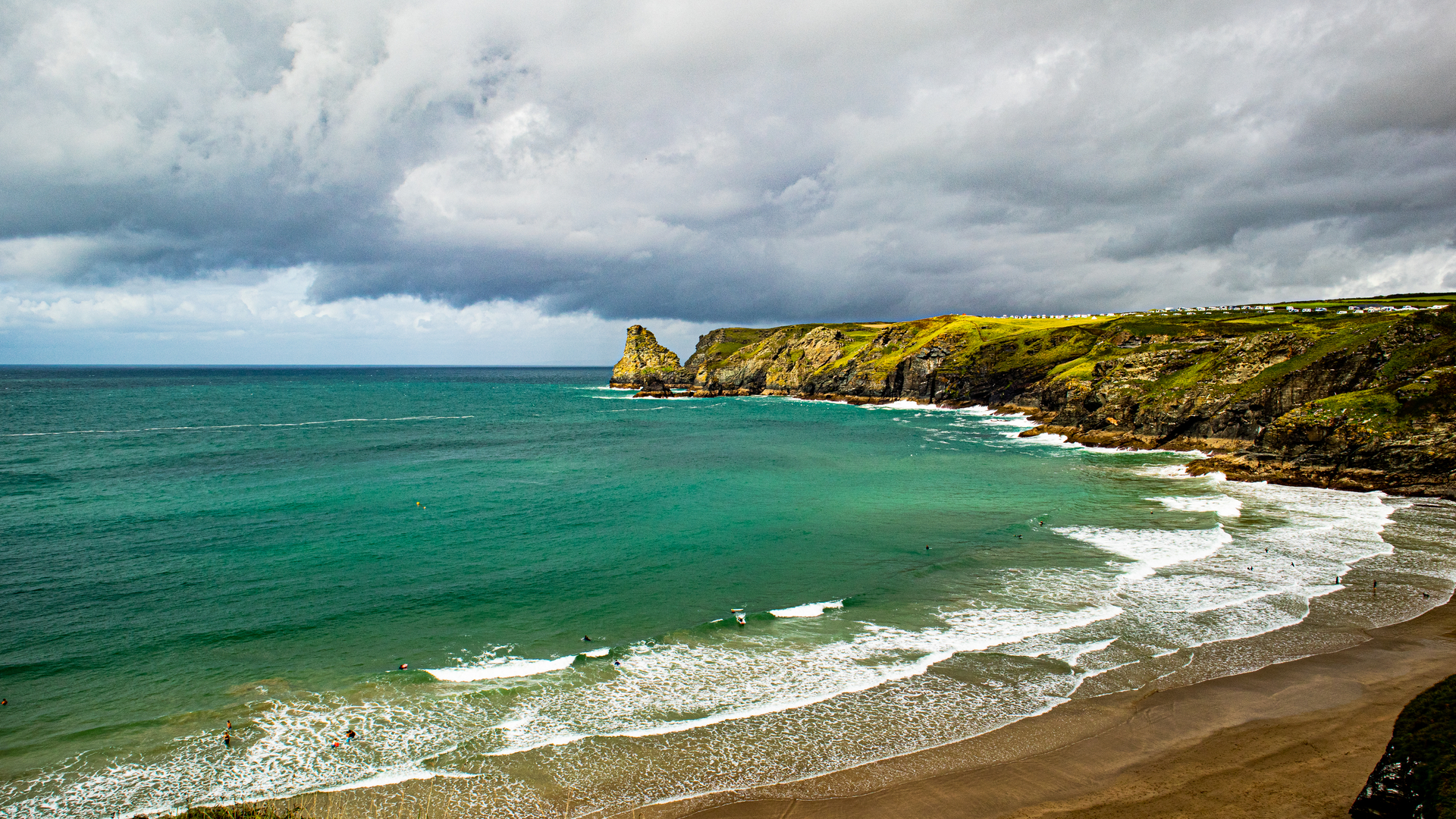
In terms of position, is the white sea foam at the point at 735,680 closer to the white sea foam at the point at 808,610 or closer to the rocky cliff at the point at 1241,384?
the white sea foam at the point at 808,610

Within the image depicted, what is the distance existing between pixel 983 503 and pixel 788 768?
33.8 m

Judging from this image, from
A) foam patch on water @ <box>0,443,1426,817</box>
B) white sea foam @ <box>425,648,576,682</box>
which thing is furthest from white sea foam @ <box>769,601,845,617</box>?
white sea foam @ <box>425,648,576,682</box>

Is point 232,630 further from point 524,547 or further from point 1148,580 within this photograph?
point 1148,580

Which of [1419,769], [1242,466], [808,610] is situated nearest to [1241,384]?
[1242,466]

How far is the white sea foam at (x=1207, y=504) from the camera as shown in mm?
41875

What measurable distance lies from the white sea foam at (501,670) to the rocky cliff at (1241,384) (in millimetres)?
54870

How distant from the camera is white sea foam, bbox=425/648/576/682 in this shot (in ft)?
70.9

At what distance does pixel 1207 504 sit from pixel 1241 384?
30.3 m

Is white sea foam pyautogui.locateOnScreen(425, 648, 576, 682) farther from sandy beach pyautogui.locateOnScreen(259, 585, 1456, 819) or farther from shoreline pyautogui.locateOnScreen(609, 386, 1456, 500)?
shoreline pyautogui.locateOnScreen(609, 386, 1456, 500)

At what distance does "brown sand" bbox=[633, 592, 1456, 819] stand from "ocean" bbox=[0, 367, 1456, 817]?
0.83 meters

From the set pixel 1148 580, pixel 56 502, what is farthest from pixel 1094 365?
pixel 56 502

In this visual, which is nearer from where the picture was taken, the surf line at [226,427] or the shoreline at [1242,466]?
the shoreline at [1242,466]

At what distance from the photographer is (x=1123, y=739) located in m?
17.3

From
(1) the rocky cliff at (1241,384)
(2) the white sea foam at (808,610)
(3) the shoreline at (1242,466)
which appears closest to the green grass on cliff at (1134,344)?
(1) the rocky cliff at (1241,384)
